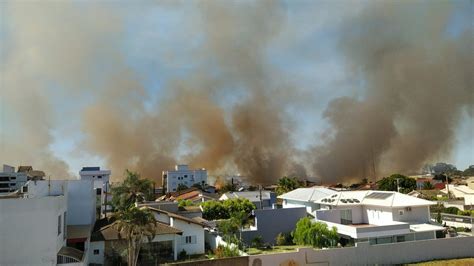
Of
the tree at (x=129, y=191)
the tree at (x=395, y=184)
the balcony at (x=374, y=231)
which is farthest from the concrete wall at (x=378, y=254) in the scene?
the tree at (x=395, y=184)

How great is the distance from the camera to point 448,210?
112ft

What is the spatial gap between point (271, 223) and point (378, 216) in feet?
23.7

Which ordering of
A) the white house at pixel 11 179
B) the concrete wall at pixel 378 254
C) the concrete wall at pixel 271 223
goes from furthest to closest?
the white house at pixel 11 179 → the concrete wall at pixel 271 223 → the concrete wall at pixel 378 254

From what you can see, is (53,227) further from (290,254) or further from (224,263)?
(290,254)

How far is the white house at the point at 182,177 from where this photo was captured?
92.6 metres

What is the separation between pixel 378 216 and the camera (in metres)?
25.6

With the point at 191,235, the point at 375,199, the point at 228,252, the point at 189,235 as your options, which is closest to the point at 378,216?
the point at 375,199

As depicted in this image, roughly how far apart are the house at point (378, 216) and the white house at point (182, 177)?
6694cm

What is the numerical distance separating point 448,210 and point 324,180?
42602mm

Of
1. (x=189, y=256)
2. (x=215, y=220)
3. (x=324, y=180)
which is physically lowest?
(x=189, y=256)

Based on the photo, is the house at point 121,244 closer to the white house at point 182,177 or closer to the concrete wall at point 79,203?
the concrete wall at point 79,203

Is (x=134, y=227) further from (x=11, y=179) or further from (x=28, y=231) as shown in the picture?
(x=11, y=179)

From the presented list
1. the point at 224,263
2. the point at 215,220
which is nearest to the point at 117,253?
the point at 224,263

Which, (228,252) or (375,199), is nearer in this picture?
(228,252)
